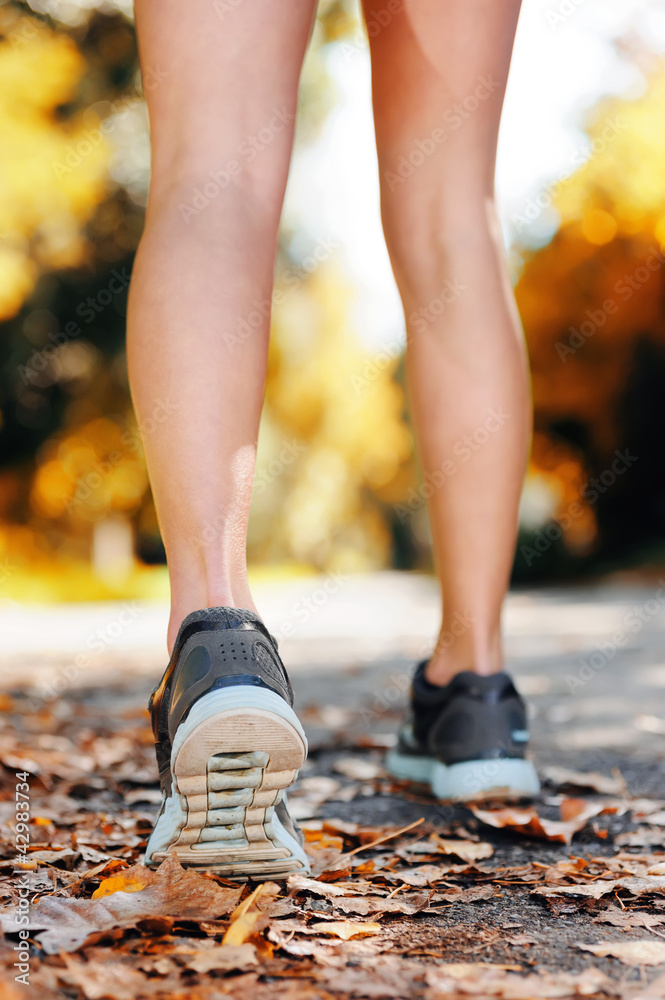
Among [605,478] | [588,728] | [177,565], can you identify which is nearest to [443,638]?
[177,565]

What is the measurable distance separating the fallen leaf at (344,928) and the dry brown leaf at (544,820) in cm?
43

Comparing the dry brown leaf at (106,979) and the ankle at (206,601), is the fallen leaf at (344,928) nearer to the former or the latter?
the dry brown leaf at (106,979)

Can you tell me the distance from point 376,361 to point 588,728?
50.3ft

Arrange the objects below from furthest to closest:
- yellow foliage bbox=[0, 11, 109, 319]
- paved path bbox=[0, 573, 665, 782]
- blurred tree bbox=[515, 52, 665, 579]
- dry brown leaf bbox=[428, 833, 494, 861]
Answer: blurred tree bbox=[515, 52, 665, 579]
yellow foliage bbox=[0, 11, 109, 319]
paved path bbox=[0, 573, 665, 782]
dry brown leaf bbox=[428, 833, 494, 861]

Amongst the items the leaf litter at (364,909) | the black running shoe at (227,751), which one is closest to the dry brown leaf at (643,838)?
the leaf litter at (364,909)

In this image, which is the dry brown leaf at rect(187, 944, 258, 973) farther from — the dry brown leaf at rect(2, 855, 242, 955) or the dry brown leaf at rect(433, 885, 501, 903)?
the dry brown leaf at rect(433, 885, 501, 903)

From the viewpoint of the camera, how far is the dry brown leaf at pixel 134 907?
842 mm

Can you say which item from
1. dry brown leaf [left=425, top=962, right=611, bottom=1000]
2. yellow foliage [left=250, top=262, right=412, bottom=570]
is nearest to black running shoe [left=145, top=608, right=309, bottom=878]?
dry brown leaf [left=425, top=962, right=611, bottom=1000]

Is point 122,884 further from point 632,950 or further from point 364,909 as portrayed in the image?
point 632,950

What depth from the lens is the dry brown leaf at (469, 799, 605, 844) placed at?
4.18 ft

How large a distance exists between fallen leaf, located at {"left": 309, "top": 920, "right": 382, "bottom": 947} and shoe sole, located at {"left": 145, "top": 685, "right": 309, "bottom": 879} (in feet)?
0.35

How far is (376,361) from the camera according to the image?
56.7ft

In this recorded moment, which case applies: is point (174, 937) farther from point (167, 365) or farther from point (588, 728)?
point (588, 728)

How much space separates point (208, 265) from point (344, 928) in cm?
76
